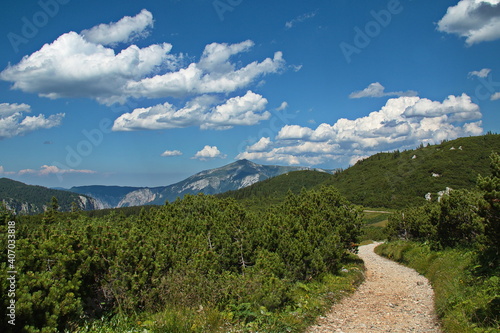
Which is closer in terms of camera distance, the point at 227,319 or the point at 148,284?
the point at 148,284

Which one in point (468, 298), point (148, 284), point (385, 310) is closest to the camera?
point (148, 284)

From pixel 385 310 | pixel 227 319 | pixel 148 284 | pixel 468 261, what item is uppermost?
pixel 148 284

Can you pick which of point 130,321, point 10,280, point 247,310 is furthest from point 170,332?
point 10,280

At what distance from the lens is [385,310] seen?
42.4ft

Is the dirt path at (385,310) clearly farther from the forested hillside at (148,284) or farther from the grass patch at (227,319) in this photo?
the forested hillside at (148,284)

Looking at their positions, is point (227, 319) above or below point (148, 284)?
below

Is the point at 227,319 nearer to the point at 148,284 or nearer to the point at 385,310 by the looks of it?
the point at 148,284

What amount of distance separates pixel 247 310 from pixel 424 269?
740 inches

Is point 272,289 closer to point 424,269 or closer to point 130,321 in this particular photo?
point 130,321

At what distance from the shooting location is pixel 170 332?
745cm

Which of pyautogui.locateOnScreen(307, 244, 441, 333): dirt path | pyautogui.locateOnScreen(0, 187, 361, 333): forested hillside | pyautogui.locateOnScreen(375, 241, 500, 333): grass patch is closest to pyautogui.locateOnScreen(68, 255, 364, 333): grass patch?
pyautogui.locateOnScreen(0, 187, 361, 333): forested hillside

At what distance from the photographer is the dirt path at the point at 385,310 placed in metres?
10.5

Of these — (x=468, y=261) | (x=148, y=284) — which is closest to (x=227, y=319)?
(x=148, y=284)

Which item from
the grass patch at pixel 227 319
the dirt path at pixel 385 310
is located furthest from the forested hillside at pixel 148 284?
the dirt path at pixel 385 310
